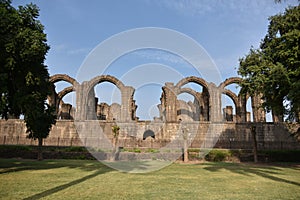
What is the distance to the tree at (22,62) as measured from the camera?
8.89 metres

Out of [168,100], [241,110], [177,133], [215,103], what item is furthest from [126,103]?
[241,110]

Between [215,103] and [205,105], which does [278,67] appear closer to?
[215,103]

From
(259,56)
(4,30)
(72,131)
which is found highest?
(259,56)

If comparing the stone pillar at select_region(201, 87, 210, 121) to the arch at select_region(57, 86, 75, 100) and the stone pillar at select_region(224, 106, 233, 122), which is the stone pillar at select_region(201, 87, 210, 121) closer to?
the stone pillar at select_region(224, 106, 233, 122)

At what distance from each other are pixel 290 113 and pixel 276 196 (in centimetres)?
973

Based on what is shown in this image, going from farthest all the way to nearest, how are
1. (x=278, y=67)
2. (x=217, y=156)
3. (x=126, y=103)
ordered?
(x=126, y=103), (x=217, y=156), (x=278, y=67)

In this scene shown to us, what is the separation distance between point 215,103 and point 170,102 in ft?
17.0

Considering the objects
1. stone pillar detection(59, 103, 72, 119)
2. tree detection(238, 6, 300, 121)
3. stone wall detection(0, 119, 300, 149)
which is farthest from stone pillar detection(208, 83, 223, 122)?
stone pillar detection(59, 103, 72, 119)

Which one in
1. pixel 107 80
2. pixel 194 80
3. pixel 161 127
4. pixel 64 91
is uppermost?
pixel 194 80

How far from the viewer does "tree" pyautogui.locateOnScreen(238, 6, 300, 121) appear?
12531 mm

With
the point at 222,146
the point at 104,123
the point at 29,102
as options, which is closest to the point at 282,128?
the point at 222,146

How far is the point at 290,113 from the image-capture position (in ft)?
44.4

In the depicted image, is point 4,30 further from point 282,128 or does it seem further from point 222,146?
point 282,128

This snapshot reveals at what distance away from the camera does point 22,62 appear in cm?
966
